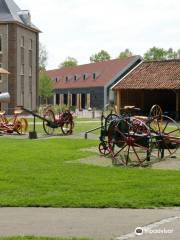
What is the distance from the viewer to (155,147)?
1611 centimetres

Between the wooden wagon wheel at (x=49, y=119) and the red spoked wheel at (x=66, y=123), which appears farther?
the wooden wagon wheel at (x=49, y=119)

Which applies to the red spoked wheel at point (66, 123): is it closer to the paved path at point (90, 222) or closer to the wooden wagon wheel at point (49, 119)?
the wooden wagon wheel at point (49, 119)

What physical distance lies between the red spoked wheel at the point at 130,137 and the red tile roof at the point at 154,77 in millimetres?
27664

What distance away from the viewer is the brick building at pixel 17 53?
177 ft

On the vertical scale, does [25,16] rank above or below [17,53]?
above

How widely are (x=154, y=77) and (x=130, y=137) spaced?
3177cm

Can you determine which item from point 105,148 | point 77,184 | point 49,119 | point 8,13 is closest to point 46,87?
point 8,13

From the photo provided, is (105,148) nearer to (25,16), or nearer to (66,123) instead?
(66,123)

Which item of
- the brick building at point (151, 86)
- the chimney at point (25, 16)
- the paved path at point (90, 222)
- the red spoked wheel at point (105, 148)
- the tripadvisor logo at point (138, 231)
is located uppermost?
the chimney at point (25, 16)

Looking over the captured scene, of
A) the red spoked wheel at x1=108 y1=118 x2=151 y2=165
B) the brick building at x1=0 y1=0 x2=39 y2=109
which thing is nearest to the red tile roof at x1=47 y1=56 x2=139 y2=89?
the brick building at x1=0 y1=0 x2=39 y2=109

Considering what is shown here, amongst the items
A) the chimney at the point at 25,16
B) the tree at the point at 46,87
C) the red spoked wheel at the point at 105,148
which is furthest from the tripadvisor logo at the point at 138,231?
the tree at the point at 46,87

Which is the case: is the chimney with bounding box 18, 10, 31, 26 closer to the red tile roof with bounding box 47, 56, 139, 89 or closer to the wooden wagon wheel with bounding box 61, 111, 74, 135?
the red tile roof with bounding box 47, 56, 139, 89

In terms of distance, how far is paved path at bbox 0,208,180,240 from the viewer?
23.7 feet

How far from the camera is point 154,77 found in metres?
46.2
